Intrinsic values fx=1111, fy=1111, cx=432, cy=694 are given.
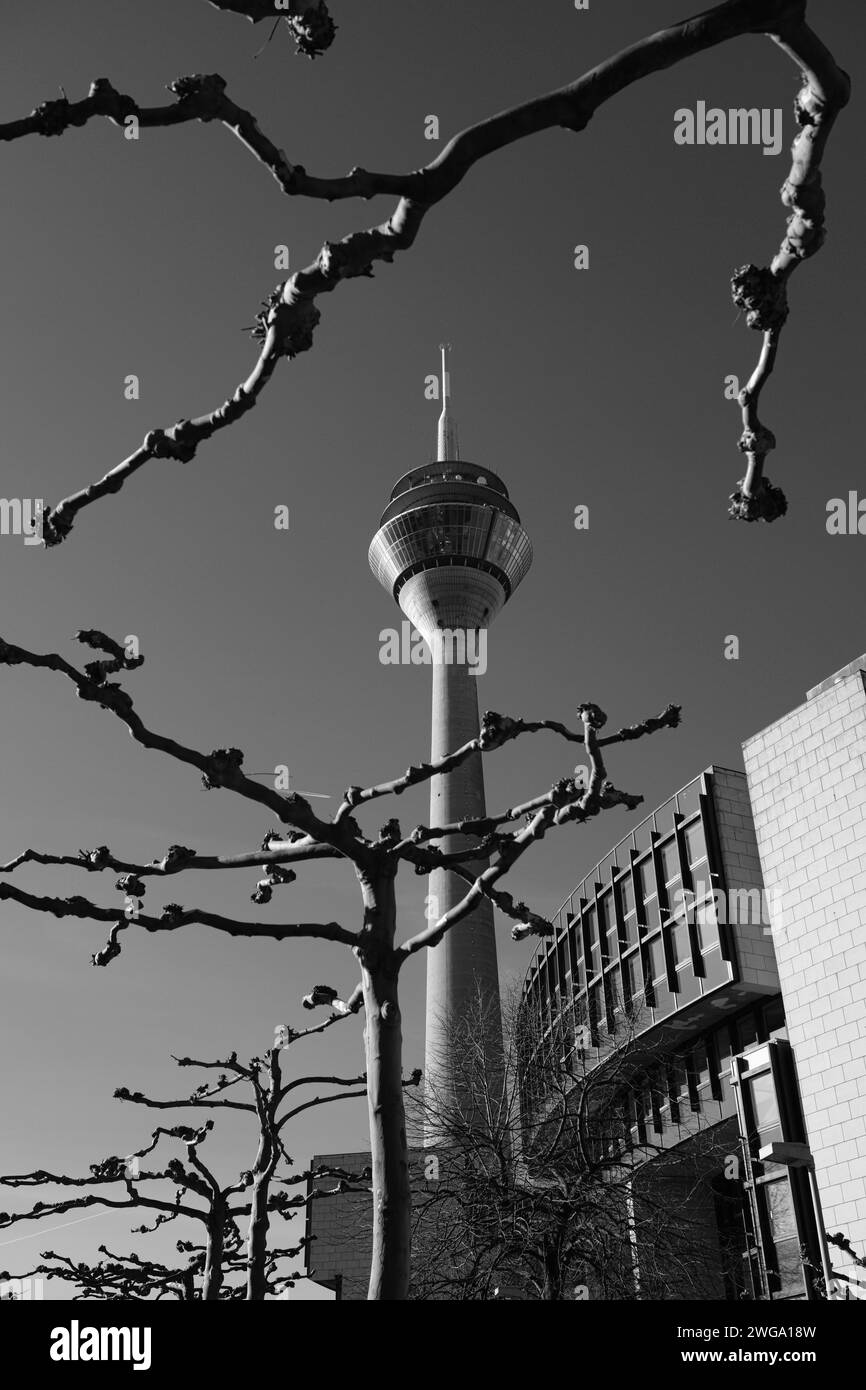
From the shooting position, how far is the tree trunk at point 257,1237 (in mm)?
18172

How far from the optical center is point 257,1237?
1855cm

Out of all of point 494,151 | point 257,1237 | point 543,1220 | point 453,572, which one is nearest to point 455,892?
point 453,572

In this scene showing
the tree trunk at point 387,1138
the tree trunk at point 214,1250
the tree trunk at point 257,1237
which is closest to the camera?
the tree trunk at point 387,1138

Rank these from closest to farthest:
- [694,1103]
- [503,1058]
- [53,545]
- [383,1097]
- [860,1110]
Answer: [53,545], [383,1097], [860,1110], [503,1058], [694,1103]

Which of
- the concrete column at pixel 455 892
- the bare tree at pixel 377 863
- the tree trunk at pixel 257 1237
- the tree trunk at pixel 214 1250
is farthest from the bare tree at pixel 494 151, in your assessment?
the concrete column at pixel 455 892

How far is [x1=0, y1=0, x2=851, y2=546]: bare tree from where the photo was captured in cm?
313

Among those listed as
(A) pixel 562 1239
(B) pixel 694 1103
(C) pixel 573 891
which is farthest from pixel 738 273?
(C) pixel 573 891

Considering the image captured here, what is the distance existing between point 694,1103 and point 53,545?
40637mm

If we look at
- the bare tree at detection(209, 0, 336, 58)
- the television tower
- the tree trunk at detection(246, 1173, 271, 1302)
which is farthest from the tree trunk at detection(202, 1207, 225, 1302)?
the television tower

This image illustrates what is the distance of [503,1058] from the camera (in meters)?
36.0

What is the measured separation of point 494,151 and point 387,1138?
6.88 meters

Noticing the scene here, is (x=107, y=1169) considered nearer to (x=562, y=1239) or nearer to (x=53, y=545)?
(x=562, y=1239)

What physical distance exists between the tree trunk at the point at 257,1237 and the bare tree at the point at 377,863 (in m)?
9.80

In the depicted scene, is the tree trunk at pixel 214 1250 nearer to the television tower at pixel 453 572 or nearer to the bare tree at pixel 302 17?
the bare tree at pixel 302 17
